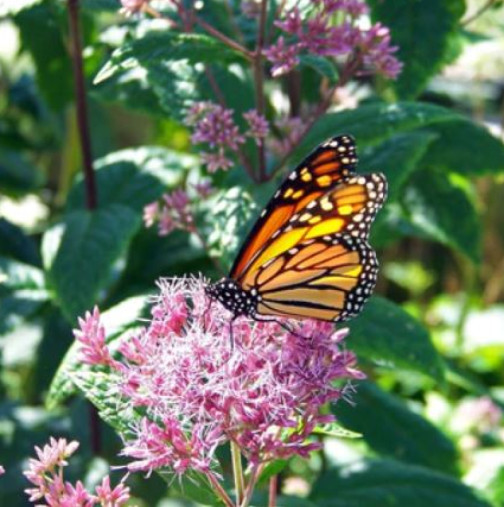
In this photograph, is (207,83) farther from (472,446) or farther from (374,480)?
(472,446)

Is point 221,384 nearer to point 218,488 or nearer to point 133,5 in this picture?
point 218,488

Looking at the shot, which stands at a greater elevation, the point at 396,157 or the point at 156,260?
the point at 396,157

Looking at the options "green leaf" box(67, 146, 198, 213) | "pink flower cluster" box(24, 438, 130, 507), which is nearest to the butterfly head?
"pink flower cluster" box(24, 438, 130, 507)

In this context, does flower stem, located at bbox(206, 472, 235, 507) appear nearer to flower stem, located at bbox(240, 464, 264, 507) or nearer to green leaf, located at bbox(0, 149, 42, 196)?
flower stem, located at bbox(240, 464, 264, 507)

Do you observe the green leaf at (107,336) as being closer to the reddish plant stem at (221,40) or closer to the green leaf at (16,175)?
the reddish plant stem at (221,40)

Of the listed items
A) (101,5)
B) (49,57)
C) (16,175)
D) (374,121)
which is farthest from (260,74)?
(16,175)

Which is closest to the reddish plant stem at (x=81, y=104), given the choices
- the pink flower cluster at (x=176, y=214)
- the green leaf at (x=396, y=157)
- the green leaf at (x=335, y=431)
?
the pink flower cluster at (x=176, y=214)
